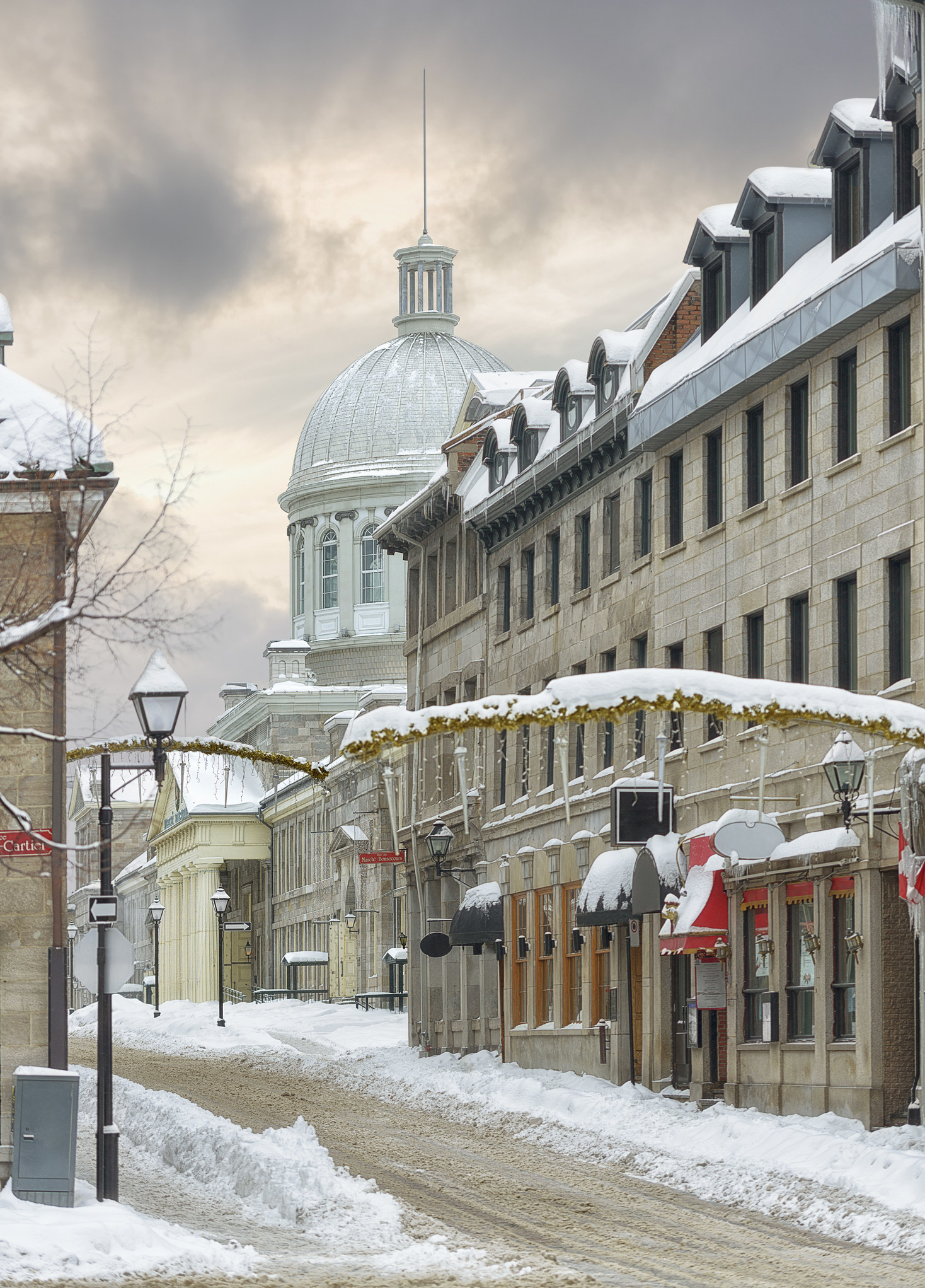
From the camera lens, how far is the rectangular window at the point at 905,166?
1121 inches

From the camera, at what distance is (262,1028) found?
6550 centimetres

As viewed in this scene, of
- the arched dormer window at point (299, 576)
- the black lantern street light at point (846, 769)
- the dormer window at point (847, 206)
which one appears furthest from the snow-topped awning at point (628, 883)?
the arched dormer window at point (299, 576)

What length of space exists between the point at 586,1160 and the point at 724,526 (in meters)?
11.6

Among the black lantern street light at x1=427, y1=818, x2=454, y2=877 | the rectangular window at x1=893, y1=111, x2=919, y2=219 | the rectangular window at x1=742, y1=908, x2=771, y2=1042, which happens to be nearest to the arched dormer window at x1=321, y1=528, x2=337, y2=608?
the black lantern street light at x1=427, y1=818, x2=454, y2=877

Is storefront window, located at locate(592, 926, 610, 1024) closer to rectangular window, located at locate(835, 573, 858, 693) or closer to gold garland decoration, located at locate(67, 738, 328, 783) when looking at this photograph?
rectangular window, located at locate(835, 573, 858, 693)

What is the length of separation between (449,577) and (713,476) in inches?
682

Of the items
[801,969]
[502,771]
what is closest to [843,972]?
[801,969]

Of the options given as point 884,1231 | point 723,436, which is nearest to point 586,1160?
point 884,1231

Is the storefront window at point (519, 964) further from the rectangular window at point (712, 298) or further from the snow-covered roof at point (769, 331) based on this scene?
the rectangular window at point (712, 298)

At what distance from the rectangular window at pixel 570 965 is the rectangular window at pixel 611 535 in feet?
18.5

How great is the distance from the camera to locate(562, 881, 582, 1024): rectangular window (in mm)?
40125

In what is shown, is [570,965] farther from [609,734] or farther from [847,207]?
[847,207]

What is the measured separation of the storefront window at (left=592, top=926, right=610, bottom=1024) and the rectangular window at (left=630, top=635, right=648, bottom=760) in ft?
10.6

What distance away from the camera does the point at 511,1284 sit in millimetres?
15211
